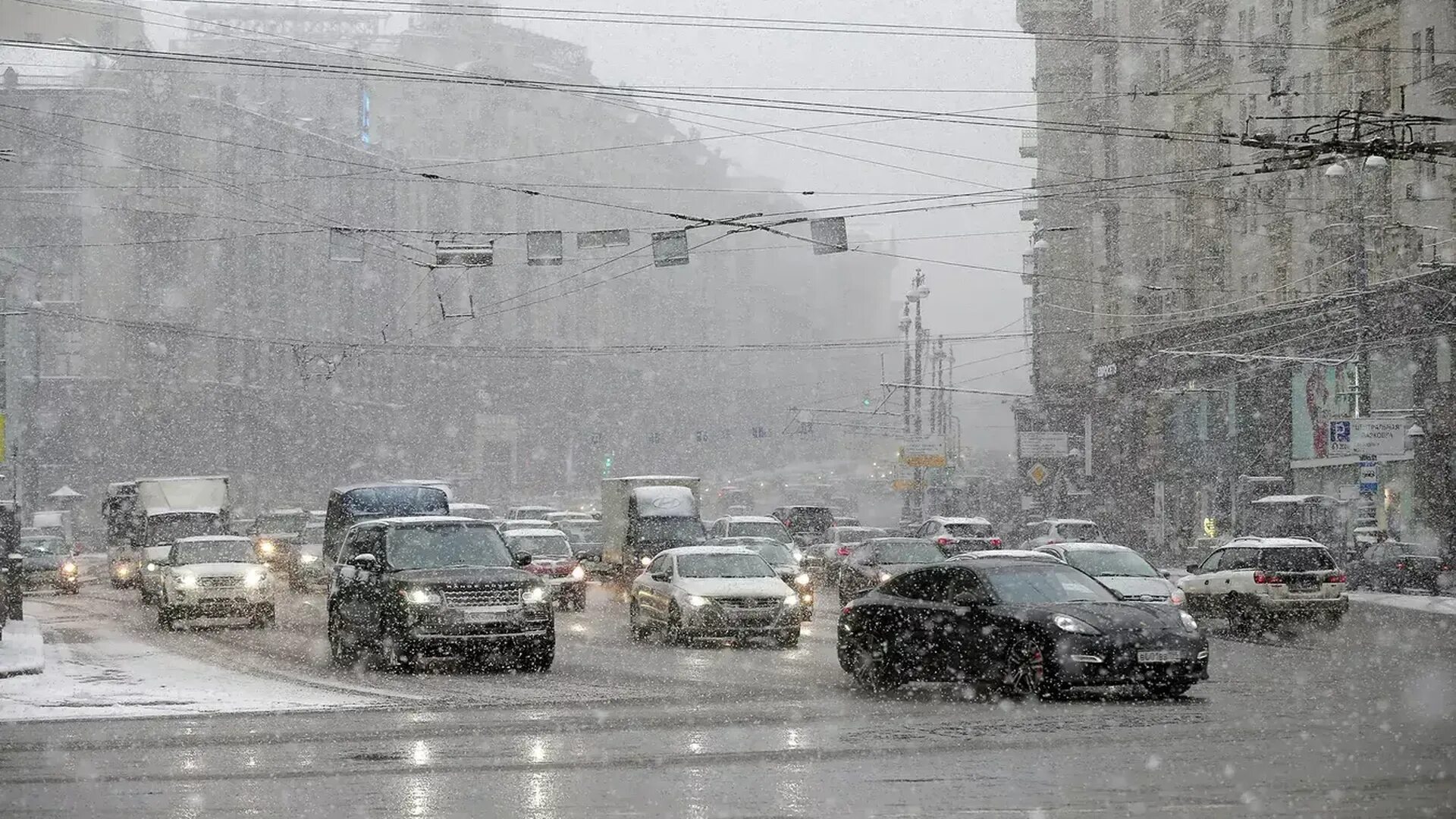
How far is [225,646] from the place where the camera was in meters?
26.2

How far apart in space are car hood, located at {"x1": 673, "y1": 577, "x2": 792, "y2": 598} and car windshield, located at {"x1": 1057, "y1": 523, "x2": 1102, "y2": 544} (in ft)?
91.1

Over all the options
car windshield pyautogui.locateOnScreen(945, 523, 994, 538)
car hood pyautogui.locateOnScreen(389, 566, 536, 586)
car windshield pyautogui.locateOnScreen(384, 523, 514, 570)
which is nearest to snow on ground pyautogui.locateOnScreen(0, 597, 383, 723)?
car hood pyautogui.locateOnScreen(389, 566, 536, 586)

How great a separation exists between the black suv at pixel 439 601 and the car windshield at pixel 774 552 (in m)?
14.3

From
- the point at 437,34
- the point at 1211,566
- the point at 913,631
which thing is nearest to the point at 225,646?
the point at 913,631

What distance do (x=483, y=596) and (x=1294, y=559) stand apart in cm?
1410

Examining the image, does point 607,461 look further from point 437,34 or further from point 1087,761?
point 437,34

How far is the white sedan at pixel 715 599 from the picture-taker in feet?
80.3

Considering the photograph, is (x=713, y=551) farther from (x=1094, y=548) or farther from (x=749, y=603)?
(x=1094, y=548)

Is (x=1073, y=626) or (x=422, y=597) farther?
(x=422, y=597)

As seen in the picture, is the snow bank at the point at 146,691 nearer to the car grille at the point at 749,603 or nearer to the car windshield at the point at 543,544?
the car grille at the point at 749,603

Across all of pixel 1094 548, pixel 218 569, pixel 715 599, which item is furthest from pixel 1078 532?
pixel 715 599

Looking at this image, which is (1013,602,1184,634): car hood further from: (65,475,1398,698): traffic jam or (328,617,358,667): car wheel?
(328,617,358,667): car wheel

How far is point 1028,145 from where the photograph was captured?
84938 mm

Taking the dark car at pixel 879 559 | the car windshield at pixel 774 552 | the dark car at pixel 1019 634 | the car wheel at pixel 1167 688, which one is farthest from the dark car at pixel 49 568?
the car wheel at pixel 1167 688
